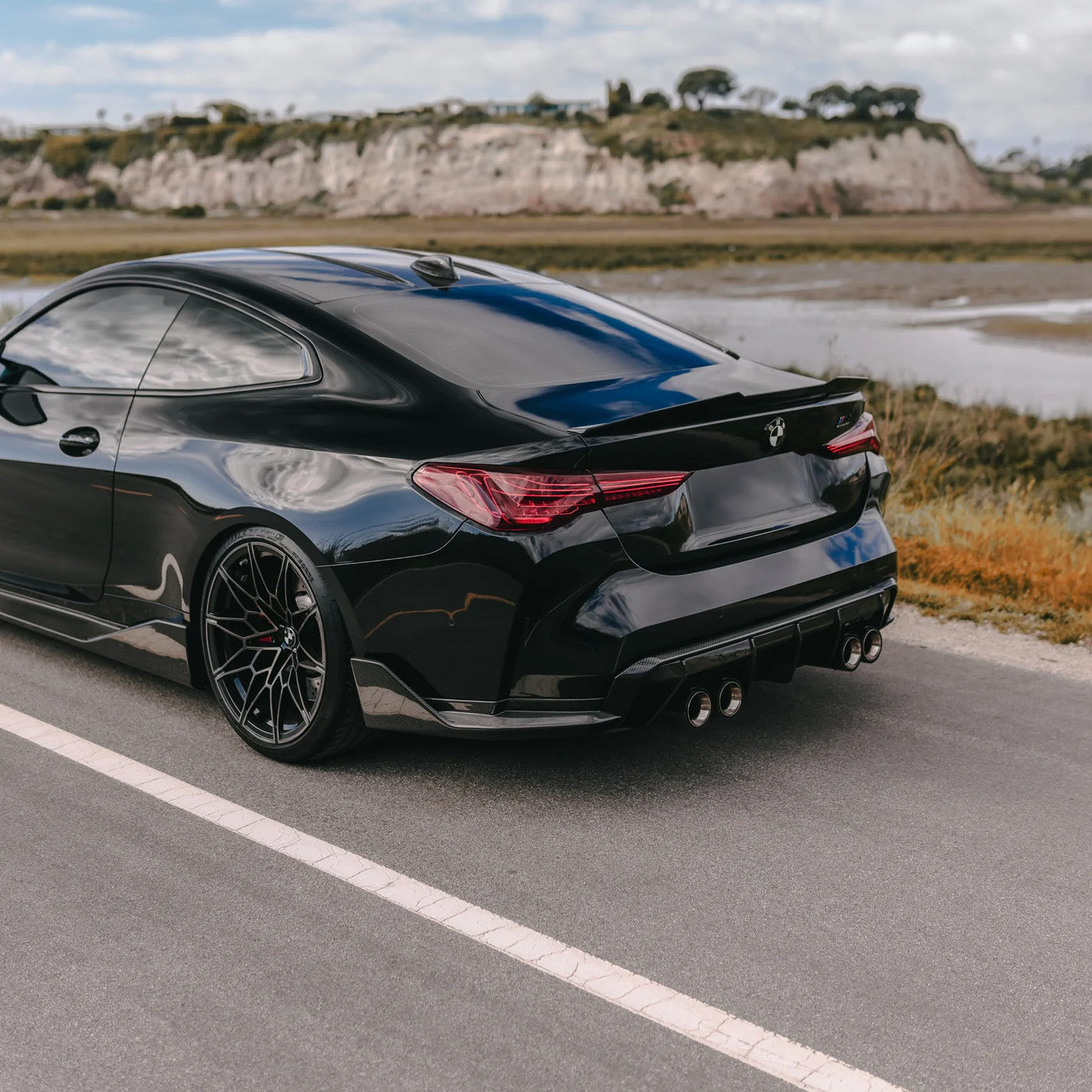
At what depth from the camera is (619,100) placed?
146125mm

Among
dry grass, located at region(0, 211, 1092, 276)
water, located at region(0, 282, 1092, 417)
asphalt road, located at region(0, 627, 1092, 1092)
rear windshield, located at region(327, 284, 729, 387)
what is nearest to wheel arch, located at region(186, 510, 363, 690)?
asphalt road, located at region(0, 627, 1092, 1092)

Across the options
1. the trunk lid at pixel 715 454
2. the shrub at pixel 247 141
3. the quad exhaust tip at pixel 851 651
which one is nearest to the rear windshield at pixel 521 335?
the trunk lid at pixel 715 454

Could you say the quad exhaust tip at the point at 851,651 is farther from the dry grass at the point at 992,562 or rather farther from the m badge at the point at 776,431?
the dry grass at the point at 992,562

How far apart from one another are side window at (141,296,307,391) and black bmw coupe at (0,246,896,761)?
0.4 inches

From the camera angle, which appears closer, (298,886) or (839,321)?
(298,886)

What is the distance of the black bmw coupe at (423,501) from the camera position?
375 cm

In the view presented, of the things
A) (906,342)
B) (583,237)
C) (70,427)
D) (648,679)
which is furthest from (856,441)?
(583,237)

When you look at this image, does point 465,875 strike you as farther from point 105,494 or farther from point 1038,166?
point 1038,166

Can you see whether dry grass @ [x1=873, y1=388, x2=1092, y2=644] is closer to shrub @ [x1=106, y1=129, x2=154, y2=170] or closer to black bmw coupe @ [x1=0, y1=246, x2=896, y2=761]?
black bmw coupe @ [x1=0, y1=246, x2=896, y2=761]

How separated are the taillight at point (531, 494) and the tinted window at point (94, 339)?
161 cm

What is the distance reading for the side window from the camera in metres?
4.39

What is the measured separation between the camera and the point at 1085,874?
11.7 feet

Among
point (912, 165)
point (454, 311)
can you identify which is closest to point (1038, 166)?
point (912, 165)

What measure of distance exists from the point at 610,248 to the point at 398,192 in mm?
67010
